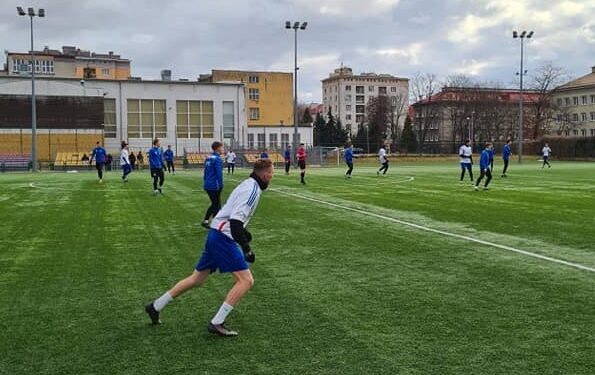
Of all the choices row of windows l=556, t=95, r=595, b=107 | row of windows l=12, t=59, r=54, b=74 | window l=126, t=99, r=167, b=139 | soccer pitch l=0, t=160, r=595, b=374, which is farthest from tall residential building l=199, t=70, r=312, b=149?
soccer pitch l=0, t=160, r=595, b=374

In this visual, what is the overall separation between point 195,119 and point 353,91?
322 ft

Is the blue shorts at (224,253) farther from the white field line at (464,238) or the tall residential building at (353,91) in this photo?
the tall residential building at (353,91)

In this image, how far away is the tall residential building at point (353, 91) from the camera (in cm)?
17162

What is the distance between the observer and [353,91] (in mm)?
172875

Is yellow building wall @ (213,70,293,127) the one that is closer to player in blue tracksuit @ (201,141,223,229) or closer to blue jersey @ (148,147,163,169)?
blue jersey @ (148,147,163,169)

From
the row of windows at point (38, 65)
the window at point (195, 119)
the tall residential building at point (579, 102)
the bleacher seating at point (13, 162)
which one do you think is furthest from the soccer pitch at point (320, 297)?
the tall residential building at point (579, 102)

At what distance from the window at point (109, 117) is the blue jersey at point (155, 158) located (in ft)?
184

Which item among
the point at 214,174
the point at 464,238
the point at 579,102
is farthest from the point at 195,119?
the point at 579,102

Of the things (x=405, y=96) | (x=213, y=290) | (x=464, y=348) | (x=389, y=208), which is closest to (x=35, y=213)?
(x=389, y=208)

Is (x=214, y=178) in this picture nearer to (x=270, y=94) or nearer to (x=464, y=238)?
(x=464, y=238)

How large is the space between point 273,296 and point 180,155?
69.9 m

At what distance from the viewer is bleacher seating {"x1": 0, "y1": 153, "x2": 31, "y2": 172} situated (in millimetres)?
57000

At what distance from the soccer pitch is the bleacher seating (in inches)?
1799

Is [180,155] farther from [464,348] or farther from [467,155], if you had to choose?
[464,348]
